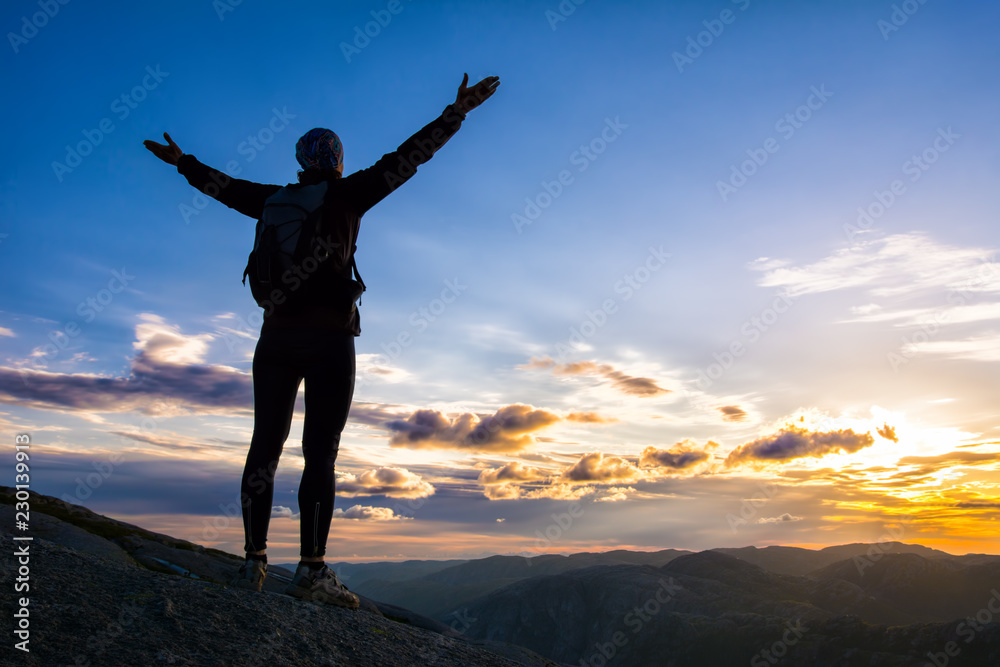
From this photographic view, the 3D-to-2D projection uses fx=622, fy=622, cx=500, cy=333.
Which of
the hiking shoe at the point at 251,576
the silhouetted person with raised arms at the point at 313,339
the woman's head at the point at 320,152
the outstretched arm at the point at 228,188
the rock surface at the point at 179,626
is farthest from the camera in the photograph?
the outstretched arm at the point at 228,188

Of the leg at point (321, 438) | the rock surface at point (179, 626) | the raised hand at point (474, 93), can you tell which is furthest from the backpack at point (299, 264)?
the rock surface at point (179, 626)

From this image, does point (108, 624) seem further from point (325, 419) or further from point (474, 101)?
point (474, 101)

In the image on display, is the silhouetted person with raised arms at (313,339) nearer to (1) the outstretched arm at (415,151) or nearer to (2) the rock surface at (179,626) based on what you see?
(1) the outstretched arm at (415,151)

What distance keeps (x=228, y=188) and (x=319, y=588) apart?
430cm

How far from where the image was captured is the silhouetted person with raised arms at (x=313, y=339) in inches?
235

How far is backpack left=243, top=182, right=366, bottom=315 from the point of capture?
19.6 ft

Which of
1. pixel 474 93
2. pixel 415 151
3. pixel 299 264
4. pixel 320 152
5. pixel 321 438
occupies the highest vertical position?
pixel 474 93

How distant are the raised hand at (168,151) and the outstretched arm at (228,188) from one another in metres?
0.11

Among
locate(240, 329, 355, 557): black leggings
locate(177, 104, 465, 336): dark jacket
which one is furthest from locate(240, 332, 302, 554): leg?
locate(177, 104, 465, 336): dark jacket

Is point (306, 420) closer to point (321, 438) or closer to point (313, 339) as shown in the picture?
point (321, 438)

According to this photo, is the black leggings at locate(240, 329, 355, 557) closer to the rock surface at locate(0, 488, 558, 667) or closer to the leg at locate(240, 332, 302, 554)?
the leg at locate(240, 332, 302, 554)

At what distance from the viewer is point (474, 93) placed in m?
6.11

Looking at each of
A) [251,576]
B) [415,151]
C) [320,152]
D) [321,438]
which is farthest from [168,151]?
[251,576]

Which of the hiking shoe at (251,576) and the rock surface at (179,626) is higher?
the hiking shoe at (251,576)
